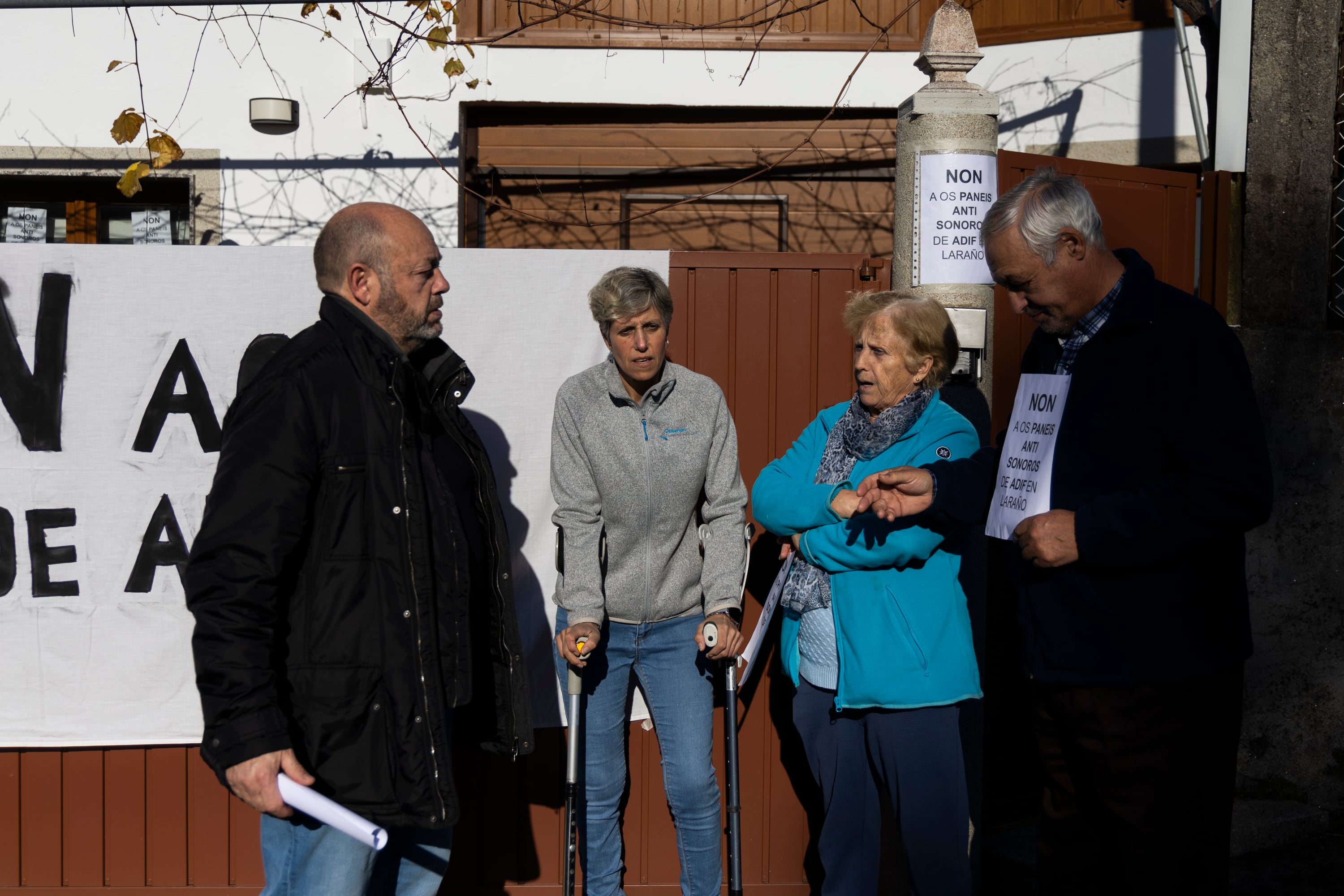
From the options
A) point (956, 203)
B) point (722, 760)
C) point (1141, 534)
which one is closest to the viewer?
point (1141, 534)

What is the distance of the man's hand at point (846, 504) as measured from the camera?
291 cm

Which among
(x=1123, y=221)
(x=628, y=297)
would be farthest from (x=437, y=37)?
(x=1123, y=221)

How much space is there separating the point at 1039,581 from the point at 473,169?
6.31 meters

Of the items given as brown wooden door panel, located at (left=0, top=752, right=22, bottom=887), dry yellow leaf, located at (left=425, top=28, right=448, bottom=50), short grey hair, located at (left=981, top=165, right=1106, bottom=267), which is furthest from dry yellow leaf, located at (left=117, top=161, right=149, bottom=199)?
short grey hair, located at (left=981, top=165, right=1106, bottom=267)

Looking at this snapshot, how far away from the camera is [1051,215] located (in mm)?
2451

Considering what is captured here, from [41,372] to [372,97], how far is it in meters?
4.24

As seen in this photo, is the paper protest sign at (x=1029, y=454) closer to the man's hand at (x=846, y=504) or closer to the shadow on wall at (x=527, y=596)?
the man's hand at (x=846, y=504)

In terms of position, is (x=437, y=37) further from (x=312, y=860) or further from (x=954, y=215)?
(x=312, y=860)

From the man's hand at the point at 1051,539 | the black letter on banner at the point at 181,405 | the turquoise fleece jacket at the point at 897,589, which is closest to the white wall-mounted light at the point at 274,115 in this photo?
the black letter on banner at the point at 181,405

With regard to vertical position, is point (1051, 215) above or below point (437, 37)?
below

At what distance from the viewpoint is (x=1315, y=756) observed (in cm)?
463

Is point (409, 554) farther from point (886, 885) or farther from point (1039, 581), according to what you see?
point (886, 885)

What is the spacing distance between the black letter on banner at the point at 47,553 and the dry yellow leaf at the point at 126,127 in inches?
85.0

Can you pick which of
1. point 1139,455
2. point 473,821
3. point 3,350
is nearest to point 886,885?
point 473,821
